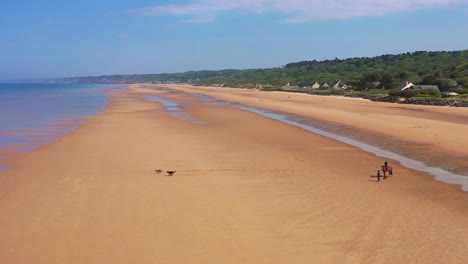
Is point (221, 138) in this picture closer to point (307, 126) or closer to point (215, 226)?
point (307, 126)

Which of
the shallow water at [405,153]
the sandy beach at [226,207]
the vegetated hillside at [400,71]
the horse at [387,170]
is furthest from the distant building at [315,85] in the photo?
the horse at [387,170]

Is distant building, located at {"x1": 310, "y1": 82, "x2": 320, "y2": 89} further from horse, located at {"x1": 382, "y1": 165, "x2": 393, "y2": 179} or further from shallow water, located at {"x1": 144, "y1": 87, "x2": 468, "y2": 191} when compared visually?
horse, located at {"x1": 382, "y1": 165, "x2": 393, "y2": 179}

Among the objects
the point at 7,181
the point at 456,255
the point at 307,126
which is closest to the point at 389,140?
the point at 307,126

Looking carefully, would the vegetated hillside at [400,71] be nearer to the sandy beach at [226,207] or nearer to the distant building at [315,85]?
the distant building at [315,85]

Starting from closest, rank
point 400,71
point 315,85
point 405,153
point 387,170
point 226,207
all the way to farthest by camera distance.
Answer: point 226,207 → point 387,170 → point 405,153 → point 400,71 → point 315,85

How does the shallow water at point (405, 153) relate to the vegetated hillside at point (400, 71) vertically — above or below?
below

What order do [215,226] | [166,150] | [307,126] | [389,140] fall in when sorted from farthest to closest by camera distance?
[307,126] < [389,140] < [166,150] < [215,226]

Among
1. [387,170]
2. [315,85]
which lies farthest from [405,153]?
[315,85]

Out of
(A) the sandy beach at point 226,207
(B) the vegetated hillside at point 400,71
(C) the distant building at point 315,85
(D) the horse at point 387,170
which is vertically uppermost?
(B) the vegetated hillside at point 400,71

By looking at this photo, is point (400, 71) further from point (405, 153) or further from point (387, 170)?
point (387, 170)
